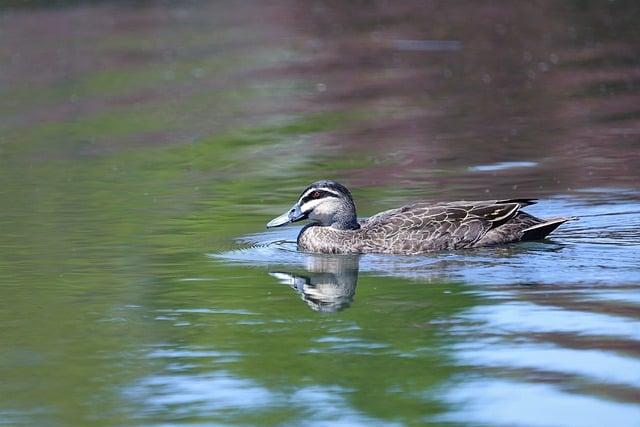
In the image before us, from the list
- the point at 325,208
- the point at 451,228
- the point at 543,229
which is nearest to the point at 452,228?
the point at 451,228

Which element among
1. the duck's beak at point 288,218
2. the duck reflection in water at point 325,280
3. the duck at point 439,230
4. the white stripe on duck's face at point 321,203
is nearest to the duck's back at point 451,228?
the duck at point 439,230

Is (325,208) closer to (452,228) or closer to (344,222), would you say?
(344,222)

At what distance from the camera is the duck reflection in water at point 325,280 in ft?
37.6

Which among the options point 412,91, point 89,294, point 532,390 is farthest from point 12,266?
point 412,91

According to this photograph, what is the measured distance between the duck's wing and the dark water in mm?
231

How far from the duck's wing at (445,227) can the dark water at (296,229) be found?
23 cm

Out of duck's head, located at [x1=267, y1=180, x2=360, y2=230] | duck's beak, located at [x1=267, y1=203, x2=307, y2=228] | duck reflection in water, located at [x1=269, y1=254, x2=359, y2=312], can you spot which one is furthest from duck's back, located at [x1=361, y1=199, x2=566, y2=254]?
duck's beak, located at [x1=267, y1=203, x2=307, y2=228]

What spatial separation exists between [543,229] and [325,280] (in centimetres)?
201

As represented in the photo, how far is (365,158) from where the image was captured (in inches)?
736

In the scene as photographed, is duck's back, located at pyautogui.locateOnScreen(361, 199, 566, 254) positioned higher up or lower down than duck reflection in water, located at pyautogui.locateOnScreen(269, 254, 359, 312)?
higher up

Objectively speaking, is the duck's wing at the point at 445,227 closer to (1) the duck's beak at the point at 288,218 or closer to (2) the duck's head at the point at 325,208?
(2) the duck's head at the point at 325,208

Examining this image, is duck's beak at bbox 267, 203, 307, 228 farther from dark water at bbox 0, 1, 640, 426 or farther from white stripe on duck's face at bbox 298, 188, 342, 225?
dark water at bbox 0, 1, 640, 426

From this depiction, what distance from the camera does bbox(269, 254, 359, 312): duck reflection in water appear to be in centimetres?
1145

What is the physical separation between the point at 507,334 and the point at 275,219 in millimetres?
4031
